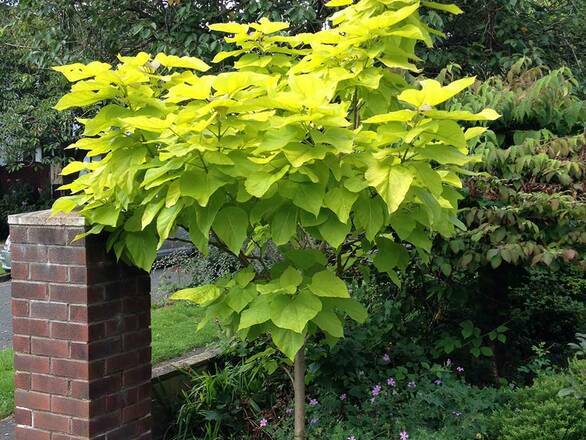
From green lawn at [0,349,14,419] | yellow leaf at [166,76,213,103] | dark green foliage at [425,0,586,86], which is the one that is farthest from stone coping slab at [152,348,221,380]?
dark green foliage at [425,0,586,86]

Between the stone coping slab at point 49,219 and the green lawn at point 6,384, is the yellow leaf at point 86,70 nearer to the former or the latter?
the stone coping slab at point 49,219

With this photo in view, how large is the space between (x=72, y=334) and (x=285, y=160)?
4.80ft

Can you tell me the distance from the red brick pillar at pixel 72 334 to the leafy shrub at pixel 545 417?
191 cm

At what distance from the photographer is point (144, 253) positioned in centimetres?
278

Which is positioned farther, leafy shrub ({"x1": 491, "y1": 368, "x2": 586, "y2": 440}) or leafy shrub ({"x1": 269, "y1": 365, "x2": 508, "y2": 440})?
leafy shrub ({"x1": 269, "y1": 365, "x2": 508, "y2": 440})

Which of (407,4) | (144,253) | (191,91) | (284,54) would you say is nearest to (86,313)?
(144,253)

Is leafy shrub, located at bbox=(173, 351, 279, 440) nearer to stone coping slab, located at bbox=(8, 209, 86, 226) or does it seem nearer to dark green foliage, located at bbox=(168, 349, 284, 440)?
dark green foliage, located at bbox=(168, 349, 284, 440)

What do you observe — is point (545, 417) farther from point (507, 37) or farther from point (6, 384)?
point (507, 37)

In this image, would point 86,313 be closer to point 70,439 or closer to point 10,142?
point 70,439

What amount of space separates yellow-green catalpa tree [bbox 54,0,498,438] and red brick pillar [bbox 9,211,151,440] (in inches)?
13.6

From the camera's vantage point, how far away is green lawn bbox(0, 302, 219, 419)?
211 inches

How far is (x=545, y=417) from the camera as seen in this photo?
3246 mm

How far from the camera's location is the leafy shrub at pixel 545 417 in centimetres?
318

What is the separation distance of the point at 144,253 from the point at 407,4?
154 centimetres
